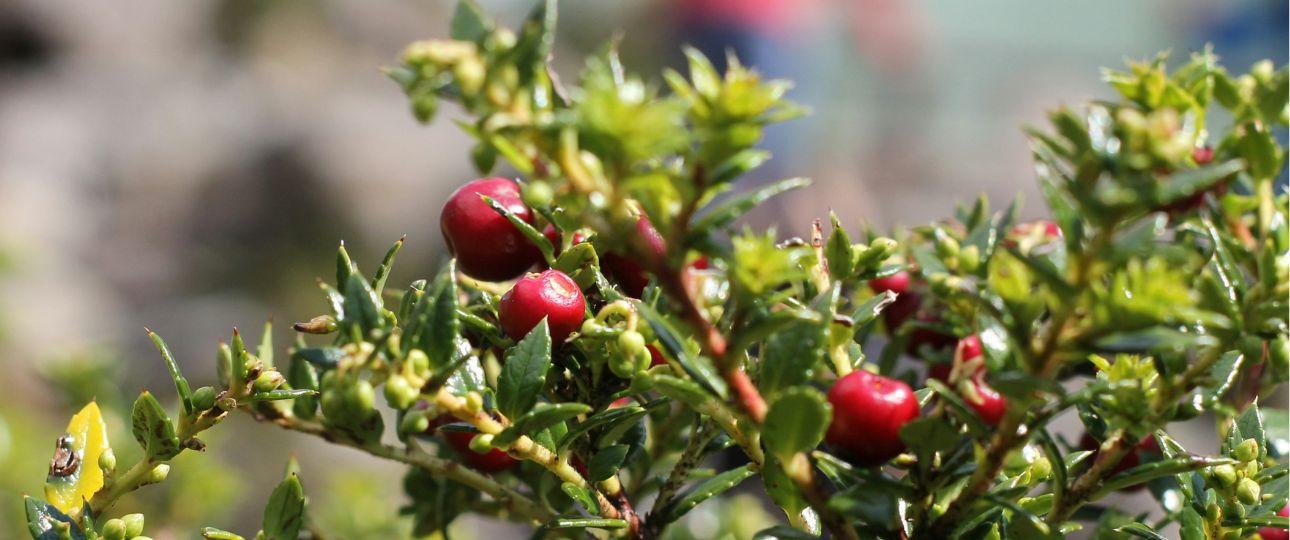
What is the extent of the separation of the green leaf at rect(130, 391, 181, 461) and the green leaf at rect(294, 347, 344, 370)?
20 centimetres

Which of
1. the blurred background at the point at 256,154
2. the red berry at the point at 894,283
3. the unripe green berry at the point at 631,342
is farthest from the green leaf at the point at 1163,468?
the blurred background at the point at 256,154

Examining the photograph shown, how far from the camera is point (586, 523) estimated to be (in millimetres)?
684

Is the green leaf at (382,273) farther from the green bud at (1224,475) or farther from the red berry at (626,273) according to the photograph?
the green bud at (1224,475)

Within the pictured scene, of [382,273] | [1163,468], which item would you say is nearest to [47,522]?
[382,273]

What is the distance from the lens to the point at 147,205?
6.69m

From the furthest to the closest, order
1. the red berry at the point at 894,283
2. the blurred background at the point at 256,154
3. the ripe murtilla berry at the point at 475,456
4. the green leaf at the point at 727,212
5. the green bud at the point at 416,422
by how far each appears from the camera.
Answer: the blurred background at the point at 256,154 → the red berry at the point at 894,283 → the ripe murtilla berry at the point at 475,456 → the green bud at the point at 416,422 → the green leaf at the point at 727,212

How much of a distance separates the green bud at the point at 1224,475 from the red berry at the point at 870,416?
0.22 m

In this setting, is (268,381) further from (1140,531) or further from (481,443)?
(1140,531)

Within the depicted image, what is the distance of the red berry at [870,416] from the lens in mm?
559

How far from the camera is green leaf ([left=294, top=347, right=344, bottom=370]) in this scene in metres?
0.56

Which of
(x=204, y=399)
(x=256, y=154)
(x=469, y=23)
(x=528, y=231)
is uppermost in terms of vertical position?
(x=469, y=23)

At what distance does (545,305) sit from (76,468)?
371 mm

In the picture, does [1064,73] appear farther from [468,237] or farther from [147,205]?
[468,237]

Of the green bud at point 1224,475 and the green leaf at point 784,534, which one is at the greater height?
the green bud at point 1224,475
